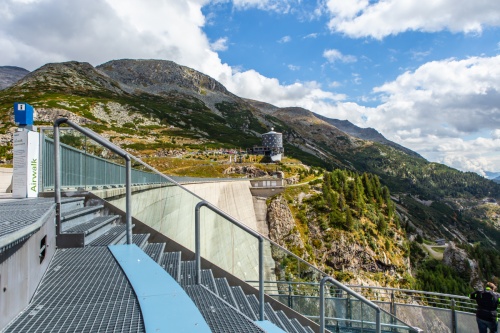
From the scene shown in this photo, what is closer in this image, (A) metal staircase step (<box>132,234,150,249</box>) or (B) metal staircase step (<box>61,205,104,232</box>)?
(B) metal staircase step (<box>61,205,104,232</box>)

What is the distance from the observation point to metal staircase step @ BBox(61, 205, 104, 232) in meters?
5.21

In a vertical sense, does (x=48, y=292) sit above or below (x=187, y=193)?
below

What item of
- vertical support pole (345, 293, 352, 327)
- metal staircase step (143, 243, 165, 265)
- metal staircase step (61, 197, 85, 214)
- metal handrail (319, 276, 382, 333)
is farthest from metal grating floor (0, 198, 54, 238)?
vertical support pole (345, 293, 352, 327)

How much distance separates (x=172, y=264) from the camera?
5.27m

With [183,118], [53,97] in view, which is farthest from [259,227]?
[183,118]

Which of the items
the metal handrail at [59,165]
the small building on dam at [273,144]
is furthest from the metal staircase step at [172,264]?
the small building on dam at [273,144]

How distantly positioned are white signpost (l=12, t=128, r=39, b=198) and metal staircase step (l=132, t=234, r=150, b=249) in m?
3.41

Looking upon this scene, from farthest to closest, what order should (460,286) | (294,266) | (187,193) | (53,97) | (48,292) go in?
(53,97) < (460,286) < (294,266) < (187,193) < (48,292)

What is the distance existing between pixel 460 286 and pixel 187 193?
70.3m

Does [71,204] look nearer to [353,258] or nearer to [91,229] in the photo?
[91,229]

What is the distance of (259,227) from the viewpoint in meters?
43.4

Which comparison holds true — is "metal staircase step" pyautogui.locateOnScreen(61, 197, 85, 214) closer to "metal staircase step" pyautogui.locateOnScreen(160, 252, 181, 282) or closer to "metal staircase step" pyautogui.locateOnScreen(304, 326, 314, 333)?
"metal staircase step" pyautogui.locateOnScreen(160, 252, 181, 282)

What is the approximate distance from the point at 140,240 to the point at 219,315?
9.76 feet

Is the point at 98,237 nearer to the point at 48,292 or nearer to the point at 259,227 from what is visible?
the point at 48,292
